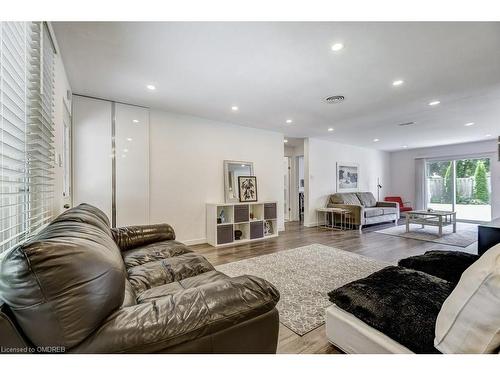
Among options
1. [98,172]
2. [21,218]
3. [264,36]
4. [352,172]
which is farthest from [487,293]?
[352,172]

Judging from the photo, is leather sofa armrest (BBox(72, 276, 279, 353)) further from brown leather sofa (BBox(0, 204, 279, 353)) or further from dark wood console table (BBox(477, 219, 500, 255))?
dark wood console table (BBox(477, 219, 500, 255))

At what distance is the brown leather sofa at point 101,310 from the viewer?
710 mm

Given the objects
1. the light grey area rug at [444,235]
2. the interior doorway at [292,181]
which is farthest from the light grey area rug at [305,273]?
the interior doorway at [292,181]

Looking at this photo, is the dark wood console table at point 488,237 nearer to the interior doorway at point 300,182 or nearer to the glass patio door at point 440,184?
the interior doorway at point 300,182

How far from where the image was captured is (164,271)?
1.73 metres

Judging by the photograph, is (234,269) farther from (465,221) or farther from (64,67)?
(465,221)

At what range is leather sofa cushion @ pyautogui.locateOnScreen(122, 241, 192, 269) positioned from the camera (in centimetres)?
198

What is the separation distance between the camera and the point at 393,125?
4.91m

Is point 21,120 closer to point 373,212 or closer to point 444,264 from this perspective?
point 444,264

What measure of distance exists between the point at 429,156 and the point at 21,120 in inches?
385

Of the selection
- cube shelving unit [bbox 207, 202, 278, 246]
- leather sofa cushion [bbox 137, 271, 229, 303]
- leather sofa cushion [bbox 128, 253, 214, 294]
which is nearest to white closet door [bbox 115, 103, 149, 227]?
cube shelving unit [bbox 207, 202, 278, 246]

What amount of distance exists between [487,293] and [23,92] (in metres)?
2.42

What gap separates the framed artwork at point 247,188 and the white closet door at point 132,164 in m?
1.80

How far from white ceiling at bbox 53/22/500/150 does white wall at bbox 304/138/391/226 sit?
2.18 metres
